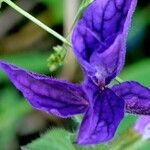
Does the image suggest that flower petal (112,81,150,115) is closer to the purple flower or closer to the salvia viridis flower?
the salvia viridis flower

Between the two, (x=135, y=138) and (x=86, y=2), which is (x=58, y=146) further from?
(x=86, y=2)

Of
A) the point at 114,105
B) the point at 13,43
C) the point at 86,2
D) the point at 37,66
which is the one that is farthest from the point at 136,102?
the point at 13,43

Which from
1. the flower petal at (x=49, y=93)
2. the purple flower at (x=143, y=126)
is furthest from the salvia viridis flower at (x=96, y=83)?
the purple flower at (x=143, y=126)

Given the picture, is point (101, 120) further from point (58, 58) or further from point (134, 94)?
point (58, 58)

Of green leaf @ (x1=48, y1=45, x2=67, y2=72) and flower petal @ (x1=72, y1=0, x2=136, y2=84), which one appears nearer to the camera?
flower petal @ (x1=72, y1=0, x2=136, y2=84)

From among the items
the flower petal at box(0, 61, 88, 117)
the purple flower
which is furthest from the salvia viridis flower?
the purple flower

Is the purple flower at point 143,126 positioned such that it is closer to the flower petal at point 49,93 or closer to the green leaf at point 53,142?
the green leaf at point 53,142
